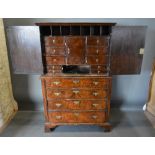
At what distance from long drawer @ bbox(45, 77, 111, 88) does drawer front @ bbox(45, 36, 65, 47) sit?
432 mm

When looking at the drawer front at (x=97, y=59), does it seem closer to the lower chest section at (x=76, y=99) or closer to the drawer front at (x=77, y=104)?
the lower chest section at (x=76, y=99)

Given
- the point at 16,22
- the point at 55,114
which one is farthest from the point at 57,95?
the point at 16,22

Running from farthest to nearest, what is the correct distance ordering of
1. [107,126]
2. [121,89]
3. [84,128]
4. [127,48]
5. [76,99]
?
[121,89] < [84,128] < [107,126] < [76,99] < [127,48]

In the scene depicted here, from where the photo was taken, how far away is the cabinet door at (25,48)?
1796 mm

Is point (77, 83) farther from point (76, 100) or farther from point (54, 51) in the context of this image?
point (54, 51)

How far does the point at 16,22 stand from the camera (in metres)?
2.37

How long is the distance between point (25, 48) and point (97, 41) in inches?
34.7

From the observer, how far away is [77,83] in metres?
1.98

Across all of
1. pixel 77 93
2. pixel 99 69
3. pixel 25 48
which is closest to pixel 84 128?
pixel 77 93

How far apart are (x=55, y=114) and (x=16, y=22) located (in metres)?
1.53

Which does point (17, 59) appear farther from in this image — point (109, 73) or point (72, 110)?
point (109, 73)

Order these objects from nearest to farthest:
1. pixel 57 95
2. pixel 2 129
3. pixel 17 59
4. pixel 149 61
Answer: pixel 17 59
pixel 57 95
pixel 2 129
pixel 149 61

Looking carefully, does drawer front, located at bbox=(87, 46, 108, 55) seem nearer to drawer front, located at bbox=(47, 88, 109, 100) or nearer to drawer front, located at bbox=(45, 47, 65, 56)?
drawer front, located at bbox=(45, 47, 65, 56)

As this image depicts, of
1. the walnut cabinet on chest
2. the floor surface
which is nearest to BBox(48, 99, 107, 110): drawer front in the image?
the walnut cabinet on chest
